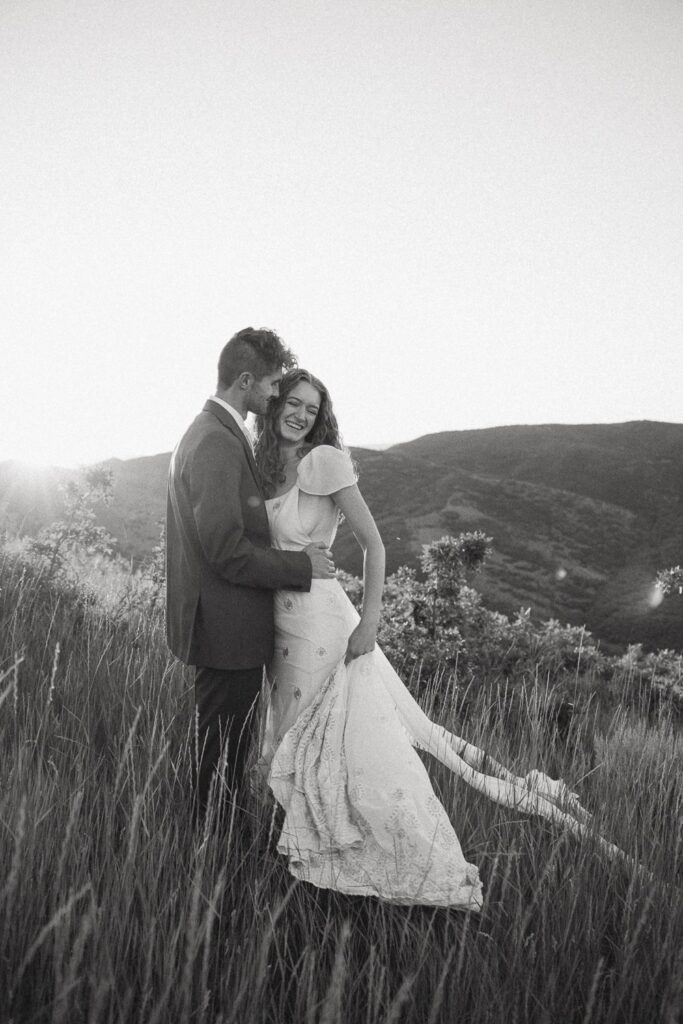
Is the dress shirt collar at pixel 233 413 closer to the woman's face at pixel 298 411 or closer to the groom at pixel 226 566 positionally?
the groom at pixel 226 566

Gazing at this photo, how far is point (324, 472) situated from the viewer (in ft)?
9.48

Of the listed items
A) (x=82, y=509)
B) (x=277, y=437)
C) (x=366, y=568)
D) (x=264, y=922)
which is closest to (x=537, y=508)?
(x=82, y=509)

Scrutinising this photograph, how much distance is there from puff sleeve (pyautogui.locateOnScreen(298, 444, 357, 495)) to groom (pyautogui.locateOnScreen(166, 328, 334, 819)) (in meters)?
0.23

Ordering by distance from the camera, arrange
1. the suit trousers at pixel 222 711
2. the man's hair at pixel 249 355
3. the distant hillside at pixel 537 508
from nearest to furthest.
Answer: the suit trousers at pixel 222 711
the man's hair at pixel 249 355
the distant hillside at pixel 537 508

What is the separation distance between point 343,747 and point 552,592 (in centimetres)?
2039

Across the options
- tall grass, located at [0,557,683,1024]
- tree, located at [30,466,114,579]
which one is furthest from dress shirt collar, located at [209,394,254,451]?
tree, located at [30,466,114,579]

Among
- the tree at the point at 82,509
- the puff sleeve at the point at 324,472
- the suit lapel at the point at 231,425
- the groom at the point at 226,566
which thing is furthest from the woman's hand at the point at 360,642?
the tree at the point at 82,509

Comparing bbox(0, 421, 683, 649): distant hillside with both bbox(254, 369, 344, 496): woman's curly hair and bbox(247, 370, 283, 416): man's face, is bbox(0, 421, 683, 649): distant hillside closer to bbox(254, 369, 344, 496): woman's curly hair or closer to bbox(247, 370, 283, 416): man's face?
bbox(254, 369, 344, 496): woman's curly hair

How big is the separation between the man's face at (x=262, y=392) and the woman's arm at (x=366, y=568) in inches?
20.1

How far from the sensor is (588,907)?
6.52 feet

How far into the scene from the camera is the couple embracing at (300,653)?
231 cm

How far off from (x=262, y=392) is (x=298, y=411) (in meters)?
0.25

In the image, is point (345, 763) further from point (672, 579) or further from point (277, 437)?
point (672, 579)

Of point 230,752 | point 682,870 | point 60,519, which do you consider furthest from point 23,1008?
point 60,519
